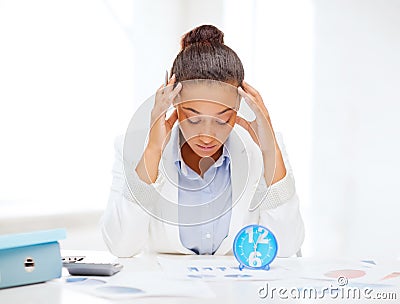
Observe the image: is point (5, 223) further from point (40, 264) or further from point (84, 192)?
point (40, 264)

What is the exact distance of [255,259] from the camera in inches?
57.7

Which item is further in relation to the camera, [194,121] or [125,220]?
[125,220]

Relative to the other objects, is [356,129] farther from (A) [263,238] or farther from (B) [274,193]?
(A) [263,238]

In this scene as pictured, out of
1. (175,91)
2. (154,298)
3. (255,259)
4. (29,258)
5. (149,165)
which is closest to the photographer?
(154,298)

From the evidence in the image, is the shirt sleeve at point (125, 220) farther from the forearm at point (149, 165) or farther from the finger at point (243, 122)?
the finger at point (243, 122)

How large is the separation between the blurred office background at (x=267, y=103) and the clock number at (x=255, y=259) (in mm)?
1318

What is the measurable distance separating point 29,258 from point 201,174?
61 cm

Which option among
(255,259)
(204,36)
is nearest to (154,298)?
(255,259)

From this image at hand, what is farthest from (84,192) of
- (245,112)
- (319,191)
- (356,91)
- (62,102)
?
(245,112)

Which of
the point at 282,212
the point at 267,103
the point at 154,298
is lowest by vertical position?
the point at 154,298

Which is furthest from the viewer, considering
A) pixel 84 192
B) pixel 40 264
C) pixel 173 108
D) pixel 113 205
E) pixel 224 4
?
pixel 224 4

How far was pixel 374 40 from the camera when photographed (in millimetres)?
2803

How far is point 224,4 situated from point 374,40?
3.00 feet

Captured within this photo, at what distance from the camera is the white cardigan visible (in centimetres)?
169
